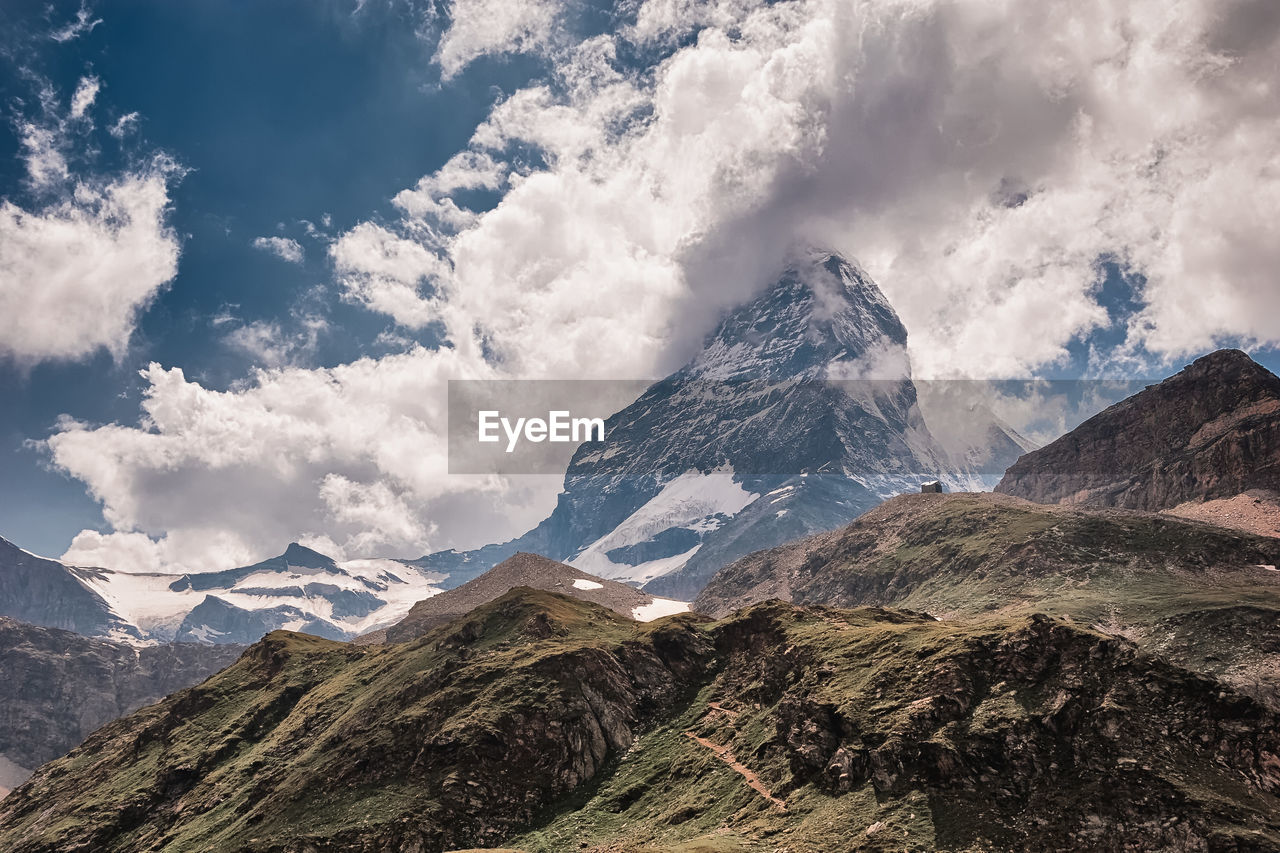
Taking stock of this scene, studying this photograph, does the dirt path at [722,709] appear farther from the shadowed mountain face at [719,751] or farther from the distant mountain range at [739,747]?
the distant mountain range at [739,747]

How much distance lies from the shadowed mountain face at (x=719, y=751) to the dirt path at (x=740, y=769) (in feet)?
1.24

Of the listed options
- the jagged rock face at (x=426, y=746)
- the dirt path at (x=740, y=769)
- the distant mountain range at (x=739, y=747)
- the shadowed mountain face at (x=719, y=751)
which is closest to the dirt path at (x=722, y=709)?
the shadowed mountain face at (x=719, y=751)

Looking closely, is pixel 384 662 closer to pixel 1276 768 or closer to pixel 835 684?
pixel 835 684

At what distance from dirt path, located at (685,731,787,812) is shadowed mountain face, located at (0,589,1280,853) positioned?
0.38 meters

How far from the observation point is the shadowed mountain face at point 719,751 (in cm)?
8106

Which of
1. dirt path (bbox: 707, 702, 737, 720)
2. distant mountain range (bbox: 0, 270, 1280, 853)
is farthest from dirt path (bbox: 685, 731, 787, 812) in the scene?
dirt path (bbox: 707, 702, 737, 720)

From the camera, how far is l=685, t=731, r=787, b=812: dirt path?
101 metres

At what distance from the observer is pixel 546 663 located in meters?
152

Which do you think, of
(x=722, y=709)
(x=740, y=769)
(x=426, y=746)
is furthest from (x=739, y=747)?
(x=426, y=746)

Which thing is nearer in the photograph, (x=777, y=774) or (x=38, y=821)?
(x=777, y=774)

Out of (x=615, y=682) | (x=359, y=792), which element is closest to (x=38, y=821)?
(x=359, y=792)

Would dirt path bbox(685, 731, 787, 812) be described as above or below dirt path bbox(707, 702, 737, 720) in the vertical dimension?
below

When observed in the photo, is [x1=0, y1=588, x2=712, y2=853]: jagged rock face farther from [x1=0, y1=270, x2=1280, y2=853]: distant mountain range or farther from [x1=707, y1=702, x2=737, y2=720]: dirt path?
[x1=707, y1=702, x2=737, y2=720]: dirt path

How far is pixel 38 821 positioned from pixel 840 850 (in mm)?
191107
